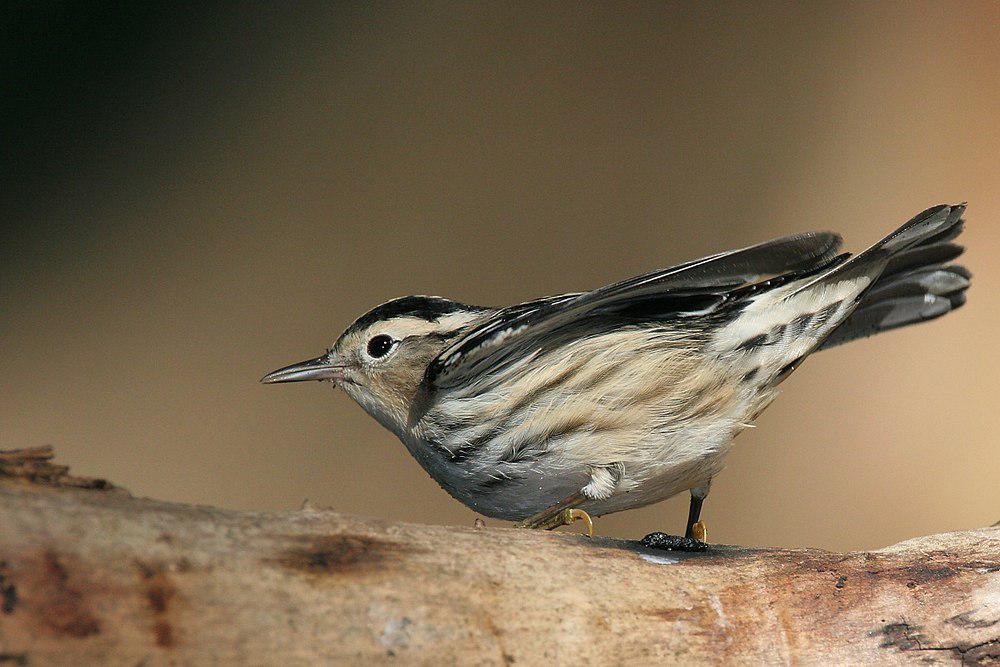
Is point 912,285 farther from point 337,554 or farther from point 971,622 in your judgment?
point 337,554

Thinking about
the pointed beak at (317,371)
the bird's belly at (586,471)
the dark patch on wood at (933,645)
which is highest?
the pointed beak at (317,371)

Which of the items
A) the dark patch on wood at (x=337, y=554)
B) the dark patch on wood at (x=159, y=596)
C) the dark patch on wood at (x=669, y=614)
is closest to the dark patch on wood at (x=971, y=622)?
the dark patch on wood at (x=669, y=614)

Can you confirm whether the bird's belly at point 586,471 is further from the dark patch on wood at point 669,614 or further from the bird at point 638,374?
the dark patch on wood at point 669,614

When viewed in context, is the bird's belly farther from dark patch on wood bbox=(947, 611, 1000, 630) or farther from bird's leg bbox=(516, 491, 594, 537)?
dark patch on wood bbox=(947, 611, 1000, 630)

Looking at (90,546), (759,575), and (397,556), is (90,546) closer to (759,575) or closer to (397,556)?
(397,556)

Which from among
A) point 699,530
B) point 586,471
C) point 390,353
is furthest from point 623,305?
point 390,353

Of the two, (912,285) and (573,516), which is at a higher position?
(912,285)
